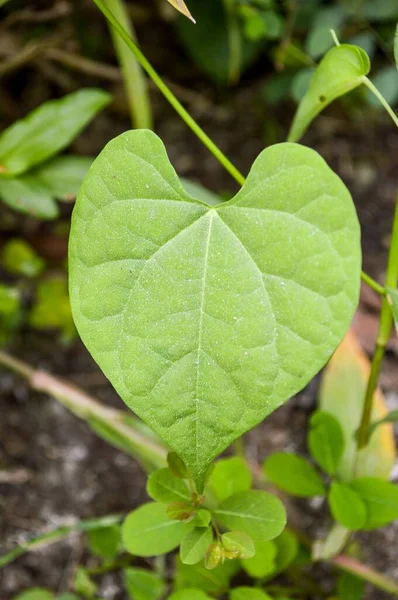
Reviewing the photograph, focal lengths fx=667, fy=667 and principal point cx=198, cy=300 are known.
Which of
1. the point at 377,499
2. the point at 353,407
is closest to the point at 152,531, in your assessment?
the point at 377,499

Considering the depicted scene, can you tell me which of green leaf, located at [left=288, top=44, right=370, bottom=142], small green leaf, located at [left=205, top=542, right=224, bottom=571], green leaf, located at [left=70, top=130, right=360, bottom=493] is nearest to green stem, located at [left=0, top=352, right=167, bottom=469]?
small green leaf, located at [left=205, top=542, right=224, bottom=571]

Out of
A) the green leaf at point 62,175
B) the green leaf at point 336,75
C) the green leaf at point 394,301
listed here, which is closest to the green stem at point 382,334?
the green leaf at point 394,301

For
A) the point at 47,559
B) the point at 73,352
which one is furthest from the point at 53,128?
the point at 47,559

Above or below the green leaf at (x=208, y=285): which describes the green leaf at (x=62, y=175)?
below

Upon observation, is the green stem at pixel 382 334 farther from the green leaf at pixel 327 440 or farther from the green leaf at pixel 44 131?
the green leaf at pixel 44 131

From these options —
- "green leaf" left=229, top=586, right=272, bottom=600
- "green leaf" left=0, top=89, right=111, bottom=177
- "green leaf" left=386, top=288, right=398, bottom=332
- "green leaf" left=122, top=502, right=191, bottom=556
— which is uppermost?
"green leaf" left=0, top=89, right=111, bottom=177

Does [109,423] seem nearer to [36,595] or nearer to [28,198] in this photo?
[36,595]

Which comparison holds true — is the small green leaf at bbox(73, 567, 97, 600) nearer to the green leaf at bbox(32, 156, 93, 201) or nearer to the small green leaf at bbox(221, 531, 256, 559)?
the small green leaf at bbox(221, 531, 256, 559)
